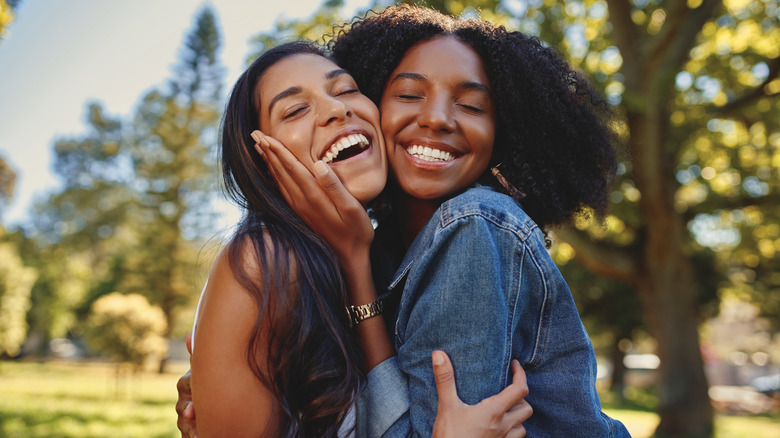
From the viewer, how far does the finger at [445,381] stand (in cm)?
180

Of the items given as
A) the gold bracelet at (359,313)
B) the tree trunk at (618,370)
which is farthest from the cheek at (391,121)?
the tree trunk at (618,370)

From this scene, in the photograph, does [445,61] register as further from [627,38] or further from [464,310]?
[627,38]

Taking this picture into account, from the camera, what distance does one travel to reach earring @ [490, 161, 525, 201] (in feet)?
8.36

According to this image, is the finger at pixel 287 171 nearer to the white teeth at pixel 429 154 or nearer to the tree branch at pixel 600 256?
the white teeth at pixel 429 154

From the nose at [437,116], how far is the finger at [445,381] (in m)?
0.98

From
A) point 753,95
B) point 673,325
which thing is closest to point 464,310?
point 753,95

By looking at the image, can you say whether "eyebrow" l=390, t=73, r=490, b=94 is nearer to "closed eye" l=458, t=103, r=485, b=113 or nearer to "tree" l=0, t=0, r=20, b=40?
"closed eye" l=458, t=103, r=485, b=113

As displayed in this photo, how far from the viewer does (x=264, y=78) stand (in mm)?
2402

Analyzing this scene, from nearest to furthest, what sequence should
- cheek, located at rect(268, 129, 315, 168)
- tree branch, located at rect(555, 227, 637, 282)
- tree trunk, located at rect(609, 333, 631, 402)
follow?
cheek, located at rect(268, 129, 315, 168) → tree branch, located at rect(555, 227, 637, 282) → tree trunk, located at rect(609, 333, 631, 402)

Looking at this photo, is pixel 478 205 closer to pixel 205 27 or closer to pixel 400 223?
pixel 400 223

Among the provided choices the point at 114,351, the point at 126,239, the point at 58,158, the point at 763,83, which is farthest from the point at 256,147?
the point at 58,158

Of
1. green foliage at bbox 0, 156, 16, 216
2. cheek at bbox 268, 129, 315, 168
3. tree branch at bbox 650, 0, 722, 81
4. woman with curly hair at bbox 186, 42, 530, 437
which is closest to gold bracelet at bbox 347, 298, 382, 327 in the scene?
woman with curly hair at bbox 186, 42, 530, 437

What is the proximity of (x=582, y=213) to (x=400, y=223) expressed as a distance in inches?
34.4

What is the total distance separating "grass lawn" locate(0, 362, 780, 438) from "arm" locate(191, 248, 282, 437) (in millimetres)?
10857
